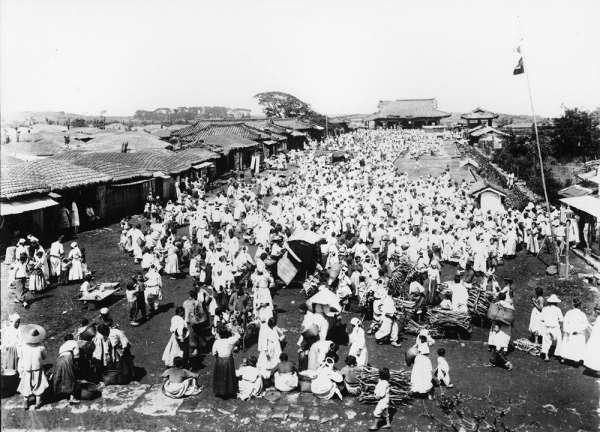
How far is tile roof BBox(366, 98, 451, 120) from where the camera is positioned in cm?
7100

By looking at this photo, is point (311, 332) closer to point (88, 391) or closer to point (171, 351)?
point (171, 351)

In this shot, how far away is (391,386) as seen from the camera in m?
8.12

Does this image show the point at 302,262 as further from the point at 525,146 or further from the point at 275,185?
the point at 525,146

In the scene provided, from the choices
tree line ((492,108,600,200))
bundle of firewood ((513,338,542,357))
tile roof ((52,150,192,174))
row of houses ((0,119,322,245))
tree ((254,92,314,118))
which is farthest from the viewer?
tree ((254,92,314,118))

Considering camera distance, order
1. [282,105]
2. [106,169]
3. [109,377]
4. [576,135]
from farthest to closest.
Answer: [282,105]
[576,135]
[106,169]
[109,377]

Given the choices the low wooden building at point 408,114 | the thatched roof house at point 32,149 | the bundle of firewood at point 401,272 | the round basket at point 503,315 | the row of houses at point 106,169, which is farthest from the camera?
the low wooden building at point 408,114

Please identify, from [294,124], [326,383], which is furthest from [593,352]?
[294,124]

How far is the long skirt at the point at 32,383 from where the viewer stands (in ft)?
25.5

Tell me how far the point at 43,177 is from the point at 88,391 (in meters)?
12.5

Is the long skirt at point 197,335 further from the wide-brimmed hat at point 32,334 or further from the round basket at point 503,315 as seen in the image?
the round basket at point 503,315

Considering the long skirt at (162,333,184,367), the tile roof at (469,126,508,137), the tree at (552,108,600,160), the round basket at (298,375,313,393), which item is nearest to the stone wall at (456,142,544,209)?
the tile roof at (469,126,508,137)

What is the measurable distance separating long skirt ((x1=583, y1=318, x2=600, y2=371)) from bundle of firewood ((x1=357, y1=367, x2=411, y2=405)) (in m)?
3.62

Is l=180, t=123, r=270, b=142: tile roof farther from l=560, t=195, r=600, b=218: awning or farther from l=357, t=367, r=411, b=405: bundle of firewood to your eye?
l=357, t=367, r=411, b=405: bundle of firewood

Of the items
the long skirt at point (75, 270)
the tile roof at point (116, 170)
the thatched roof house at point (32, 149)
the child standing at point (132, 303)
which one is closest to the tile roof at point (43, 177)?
the tile roof at point (116, 170)
